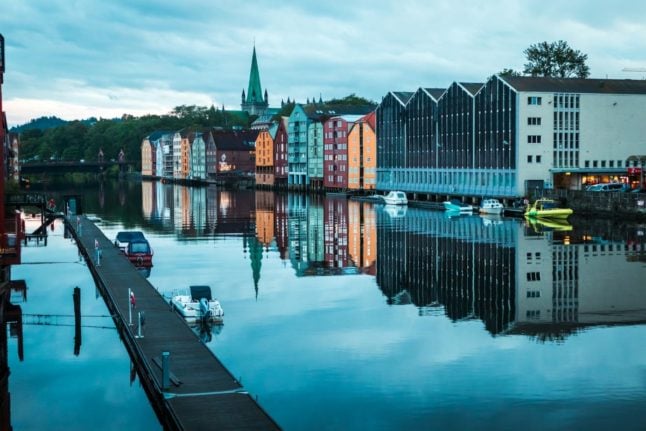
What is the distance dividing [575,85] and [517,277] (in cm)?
5793

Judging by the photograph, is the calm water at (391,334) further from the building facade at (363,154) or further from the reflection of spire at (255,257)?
the building facade at (363,154)

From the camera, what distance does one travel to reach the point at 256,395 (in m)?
27.8

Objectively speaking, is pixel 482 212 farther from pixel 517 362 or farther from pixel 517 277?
pixel 517 362

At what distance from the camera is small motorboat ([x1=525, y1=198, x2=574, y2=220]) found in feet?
292

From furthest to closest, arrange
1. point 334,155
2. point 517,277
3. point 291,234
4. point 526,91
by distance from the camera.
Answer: point 334,155 → point 526,91 → point 291,234 → point 517,277

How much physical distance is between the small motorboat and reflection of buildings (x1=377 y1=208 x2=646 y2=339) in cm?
1139

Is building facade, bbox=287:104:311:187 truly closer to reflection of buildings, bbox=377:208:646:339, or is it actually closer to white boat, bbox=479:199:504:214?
white boat, bbox=479:199:504:214

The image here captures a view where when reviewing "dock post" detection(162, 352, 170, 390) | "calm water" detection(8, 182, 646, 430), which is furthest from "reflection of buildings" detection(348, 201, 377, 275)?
"dock post" detection(162, 352, 170, 390)

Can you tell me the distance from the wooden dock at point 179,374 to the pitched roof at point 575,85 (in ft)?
223

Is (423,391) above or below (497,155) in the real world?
below

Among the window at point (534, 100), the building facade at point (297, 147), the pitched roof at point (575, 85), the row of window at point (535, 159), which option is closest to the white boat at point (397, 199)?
the row of window at point (535, 159)

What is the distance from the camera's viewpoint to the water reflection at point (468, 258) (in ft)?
136

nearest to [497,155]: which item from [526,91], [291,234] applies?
[526,91]

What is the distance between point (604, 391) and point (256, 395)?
10.7 m
